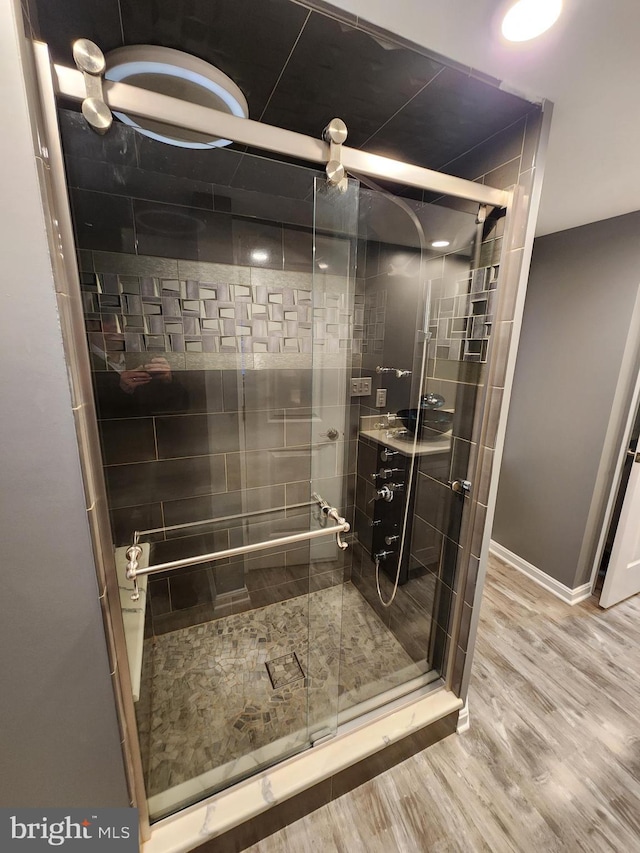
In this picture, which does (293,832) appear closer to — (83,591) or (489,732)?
(489,732)

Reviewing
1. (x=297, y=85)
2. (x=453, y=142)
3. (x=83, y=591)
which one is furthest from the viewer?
(x=453, y=142)

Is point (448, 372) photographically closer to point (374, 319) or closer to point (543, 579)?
point (374, 319)

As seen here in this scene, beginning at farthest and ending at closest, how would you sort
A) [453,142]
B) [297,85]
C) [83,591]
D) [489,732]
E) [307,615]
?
[307,615] < [489,732] < [453,142] < [297,85] < [83,591]

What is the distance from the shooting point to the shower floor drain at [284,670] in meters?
1.47

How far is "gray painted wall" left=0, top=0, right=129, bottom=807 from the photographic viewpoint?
22.0 inches

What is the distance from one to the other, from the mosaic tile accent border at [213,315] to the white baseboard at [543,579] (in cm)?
198

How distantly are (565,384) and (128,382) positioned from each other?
246cm

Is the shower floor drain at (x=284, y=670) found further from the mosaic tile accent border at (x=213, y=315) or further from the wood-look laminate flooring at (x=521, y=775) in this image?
the mosaic tile accent border at (x=213, y=315)

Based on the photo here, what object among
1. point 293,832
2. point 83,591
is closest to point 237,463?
point 83,591

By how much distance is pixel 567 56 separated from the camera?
76cm

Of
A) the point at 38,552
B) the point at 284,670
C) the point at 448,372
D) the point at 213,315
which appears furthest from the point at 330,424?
the point at 284,670

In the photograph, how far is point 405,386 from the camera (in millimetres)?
1552

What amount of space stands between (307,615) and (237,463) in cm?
90

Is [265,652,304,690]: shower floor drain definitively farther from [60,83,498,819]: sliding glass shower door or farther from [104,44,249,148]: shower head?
[104,44,249,148]: shower head
